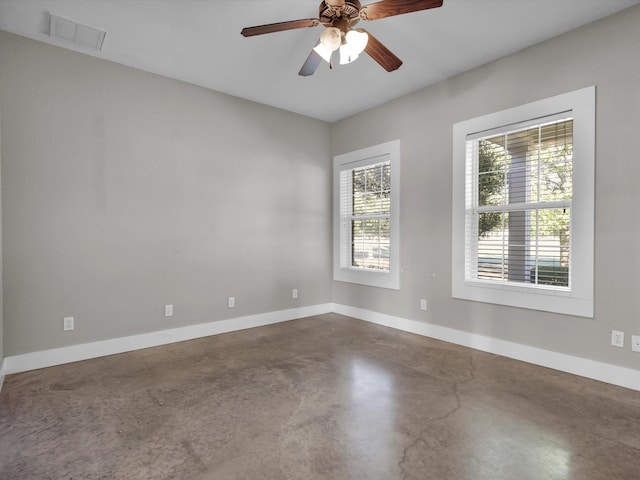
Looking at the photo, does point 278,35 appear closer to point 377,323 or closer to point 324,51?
point 324,51

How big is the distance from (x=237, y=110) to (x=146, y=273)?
85.3 inches

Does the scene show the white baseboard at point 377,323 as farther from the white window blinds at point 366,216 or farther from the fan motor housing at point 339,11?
the fan motor housing at point 339,11

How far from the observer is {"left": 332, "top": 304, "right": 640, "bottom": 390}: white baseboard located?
2.59m

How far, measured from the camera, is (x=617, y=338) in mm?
2605

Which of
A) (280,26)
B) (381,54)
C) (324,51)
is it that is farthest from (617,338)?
(280,26)

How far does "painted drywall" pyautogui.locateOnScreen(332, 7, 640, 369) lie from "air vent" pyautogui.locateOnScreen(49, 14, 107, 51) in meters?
3.04

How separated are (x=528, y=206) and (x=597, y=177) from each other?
538 millimetres

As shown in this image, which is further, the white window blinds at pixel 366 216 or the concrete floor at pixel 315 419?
the white window blinds at pixel 366 216

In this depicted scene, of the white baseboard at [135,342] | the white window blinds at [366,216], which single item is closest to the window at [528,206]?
the white window blinds at [366,216]

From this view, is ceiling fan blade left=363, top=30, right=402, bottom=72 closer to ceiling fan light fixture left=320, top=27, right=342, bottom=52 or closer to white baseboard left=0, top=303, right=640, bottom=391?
ceiling fan light fixture left=320, top=27, right=342, bottom=52

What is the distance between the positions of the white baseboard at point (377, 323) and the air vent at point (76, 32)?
2.67m

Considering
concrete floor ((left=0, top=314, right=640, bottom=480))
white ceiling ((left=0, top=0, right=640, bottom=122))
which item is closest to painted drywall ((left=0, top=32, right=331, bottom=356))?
white ceiling ((left=0, top=0, right=640, bottom=122))

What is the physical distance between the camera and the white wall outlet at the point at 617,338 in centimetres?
259

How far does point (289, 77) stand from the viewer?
365cm
